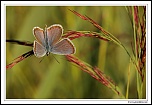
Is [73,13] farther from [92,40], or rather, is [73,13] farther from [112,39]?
[112,39]

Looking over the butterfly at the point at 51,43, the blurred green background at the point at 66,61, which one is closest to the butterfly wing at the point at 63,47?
the butterfly at the point at 51,43

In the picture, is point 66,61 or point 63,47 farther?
point 66,61

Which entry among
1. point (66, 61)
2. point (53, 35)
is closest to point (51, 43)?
point (53, 35)

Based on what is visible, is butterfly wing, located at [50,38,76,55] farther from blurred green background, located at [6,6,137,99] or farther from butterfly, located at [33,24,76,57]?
blurred green background, located at [6,6,137,99]

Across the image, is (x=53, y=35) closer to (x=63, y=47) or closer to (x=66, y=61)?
(x=63, y=47)

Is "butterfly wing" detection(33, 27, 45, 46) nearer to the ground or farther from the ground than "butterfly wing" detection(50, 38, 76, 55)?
farther from the ground

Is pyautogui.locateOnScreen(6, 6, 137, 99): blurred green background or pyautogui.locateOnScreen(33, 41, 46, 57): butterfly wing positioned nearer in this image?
pyautogui.locateOnScreen(33, 41, 46, 57): butterfly wing

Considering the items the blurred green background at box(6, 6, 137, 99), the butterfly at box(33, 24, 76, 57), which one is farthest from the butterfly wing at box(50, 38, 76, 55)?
the blurred green background at box(6, 6, 137, 99)

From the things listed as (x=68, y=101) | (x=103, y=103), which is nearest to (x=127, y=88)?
(x=103, y=103)
